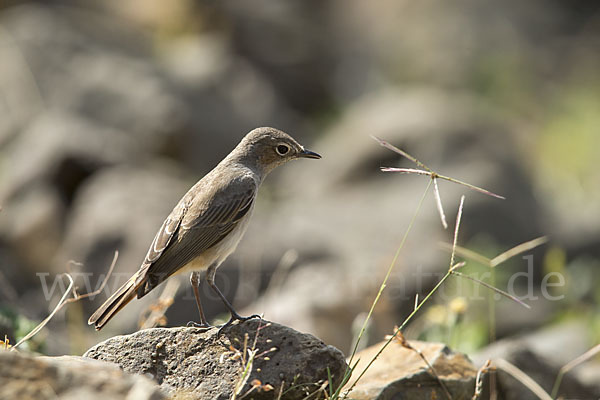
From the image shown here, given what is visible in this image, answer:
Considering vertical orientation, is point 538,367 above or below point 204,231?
below

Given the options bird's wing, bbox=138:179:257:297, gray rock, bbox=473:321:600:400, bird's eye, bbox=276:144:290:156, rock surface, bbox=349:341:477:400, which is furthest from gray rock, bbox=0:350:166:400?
bird's eye, bbox=276:144:290:156

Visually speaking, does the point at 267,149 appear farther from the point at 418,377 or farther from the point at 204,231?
the point at 418,377

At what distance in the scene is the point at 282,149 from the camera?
6.79m

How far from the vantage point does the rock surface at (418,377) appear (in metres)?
5.18

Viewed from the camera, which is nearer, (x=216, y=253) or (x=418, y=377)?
(x=418, y=377)

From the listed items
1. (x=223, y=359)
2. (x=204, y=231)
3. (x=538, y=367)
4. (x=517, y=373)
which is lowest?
(x=538, y=367)

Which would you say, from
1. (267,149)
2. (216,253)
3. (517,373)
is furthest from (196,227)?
(517,373)

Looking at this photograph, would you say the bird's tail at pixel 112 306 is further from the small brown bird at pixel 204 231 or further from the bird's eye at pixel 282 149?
the bird's eye at pixel 282 149

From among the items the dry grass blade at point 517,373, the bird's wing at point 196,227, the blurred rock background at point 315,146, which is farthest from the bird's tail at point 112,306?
the dry grass blade at point 517,373

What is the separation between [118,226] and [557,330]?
6.28 meters

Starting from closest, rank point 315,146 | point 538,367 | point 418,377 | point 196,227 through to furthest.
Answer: point 418,377 → point 196,227 → point 538,367 → point 315,146

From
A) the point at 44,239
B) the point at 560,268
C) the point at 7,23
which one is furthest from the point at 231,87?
the point at 560,268

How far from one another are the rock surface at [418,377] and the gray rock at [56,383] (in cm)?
201

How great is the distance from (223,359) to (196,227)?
1521 mm
